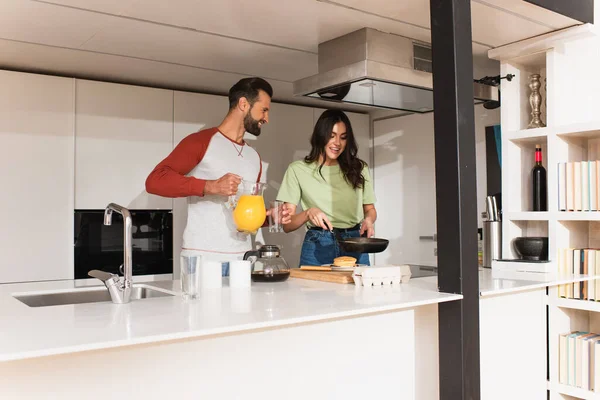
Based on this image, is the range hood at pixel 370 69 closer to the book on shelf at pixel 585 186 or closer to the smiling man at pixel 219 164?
the smiling man at pixel 219 164

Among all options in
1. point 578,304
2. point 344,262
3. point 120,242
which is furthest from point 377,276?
point 120,242

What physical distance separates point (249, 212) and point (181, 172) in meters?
0.66

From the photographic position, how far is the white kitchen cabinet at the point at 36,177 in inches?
126

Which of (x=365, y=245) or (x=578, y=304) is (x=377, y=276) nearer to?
(x=365, y=245)

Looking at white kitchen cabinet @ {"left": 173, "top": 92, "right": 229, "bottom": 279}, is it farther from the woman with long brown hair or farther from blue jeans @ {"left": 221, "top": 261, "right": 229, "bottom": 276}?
blue jeans @ {"left": 221, "top": 261, "right": 229, "bottom": 276}

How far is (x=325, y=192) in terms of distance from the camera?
295 cm

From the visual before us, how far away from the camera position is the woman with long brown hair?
292cm

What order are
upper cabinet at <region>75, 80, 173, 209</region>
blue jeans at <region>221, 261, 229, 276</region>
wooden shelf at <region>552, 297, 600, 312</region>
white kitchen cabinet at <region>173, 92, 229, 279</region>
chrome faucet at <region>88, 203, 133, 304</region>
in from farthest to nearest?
white kitchen cabinet at <region>173, 92, 229, 279</region>
upper cabinet at <region>75, 80, 173, 209</region>
blue jeans at <region>221, 261, 229, 276</region>
wooden shelf at <region>552, 297, 600, 312</region>
chrome faucet at <region>88, 203, 133, 304</region>

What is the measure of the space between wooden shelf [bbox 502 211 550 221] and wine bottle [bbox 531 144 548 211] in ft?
0.13

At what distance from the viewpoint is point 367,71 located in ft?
8.49

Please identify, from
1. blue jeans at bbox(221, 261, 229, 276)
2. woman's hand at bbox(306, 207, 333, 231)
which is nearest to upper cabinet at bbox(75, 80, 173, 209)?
blue jeans at bbox(221, 261, 229, 276)

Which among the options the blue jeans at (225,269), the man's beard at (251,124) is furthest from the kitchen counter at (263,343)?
the man's beard at (251,124)

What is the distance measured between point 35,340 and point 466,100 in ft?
5.00

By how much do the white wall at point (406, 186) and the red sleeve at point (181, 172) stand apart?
1.89 metres
